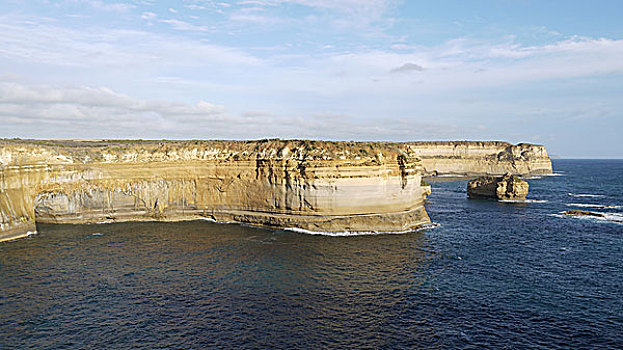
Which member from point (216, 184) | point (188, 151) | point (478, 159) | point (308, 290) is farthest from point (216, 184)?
point (478, 159)

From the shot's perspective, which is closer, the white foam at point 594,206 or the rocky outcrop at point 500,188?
the white foam at point 594,206

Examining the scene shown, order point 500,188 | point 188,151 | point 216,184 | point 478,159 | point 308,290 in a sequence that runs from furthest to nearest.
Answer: point 478,159
point 500,188
point 188,151
point 216,184
point 308,290

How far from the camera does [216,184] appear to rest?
160ft

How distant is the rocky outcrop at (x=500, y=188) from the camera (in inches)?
2657

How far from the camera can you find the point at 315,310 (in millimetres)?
21875

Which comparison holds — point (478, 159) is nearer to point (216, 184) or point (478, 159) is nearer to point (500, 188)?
point (500, 188)

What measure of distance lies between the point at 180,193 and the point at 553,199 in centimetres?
6651

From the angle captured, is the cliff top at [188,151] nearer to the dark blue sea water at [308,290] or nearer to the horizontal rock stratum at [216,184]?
the horizontal rock stratum at [216,184]

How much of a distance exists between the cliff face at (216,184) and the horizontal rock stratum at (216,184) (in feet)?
0.37

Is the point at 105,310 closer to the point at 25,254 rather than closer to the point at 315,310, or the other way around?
the point at 315,310

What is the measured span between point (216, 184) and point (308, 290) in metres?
27.7

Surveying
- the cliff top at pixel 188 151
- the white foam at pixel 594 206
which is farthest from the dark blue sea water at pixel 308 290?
the white foam at pixel 594 206

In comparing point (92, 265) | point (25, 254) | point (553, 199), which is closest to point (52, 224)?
point (25, 254)

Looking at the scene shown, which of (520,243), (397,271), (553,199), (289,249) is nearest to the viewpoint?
(397,271)
